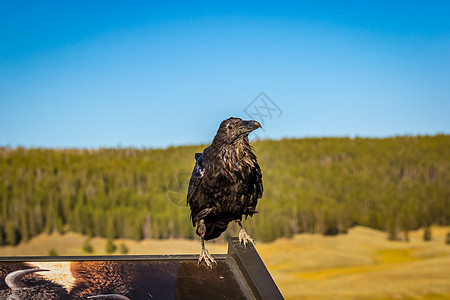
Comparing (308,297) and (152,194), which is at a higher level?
(152,194)

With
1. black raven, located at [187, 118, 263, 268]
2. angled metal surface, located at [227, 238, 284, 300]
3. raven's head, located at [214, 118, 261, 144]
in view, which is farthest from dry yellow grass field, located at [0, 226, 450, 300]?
raven's head, located at [214, 118, 261, 144]

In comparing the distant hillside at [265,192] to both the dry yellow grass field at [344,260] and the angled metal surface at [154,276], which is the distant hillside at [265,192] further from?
the angled metal surface at [154,276]

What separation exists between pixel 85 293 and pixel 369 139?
21.1 metres

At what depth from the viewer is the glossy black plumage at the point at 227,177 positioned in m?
3.68

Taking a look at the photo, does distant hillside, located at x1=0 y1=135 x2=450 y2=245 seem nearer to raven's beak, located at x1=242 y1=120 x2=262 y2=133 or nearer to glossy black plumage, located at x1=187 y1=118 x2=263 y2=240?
glossy black plumage, located at x1=187 y1=118 x2=263 y2=240

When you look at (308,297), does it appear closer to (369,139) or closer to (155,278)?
(155,278)

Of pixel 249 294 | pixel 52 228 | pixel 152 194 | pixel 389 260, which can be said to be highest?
pixel 249 294

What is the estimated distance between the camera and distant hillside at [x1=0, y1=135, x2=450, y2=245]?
16734mm

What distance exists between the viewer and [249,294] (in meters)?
3.42

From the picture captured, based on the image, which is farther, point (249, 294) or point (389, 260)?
point (389, 260)

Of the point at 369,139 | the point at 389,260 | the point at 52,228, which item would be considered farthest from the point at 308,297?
the point at 369,139

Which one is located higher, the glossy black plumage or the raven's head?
the raven's head

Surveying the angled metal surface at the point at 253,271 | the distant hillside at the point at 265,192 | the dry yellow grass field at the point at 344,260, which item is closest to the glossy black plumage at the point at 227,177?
the angled metal surface at the point at 253,271

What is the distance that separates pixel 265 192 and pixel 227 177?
14753 millimetres
